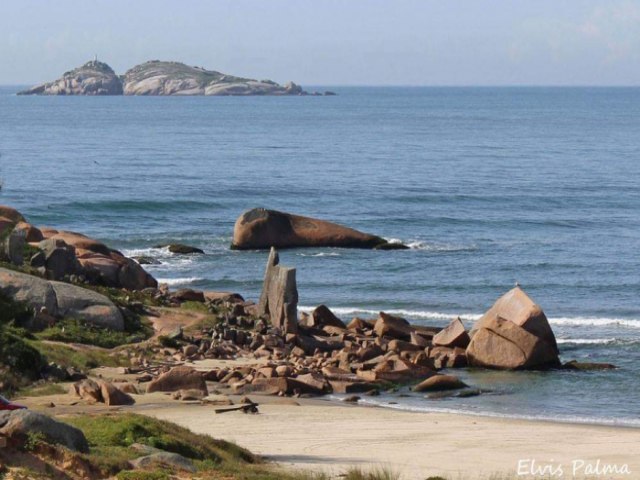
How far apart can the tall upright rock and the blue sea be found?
4735 mm

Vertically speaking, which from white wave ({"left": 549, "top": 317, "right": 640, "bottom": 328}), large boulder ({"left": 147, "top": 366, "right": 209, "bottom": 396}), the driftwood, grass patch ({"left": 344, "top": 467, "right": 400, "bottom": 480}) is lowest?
white wave ({"left": 549, "top": 317, "right": 640, "bottom": 328})

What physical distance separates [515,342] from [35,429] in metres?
19.8

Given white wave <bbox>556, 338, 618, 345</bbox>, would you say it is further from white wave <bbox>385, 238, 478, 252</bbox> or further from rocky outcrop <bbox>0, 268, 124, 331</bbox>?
white wave <bbox>385, 238, 478, 252</bbox>

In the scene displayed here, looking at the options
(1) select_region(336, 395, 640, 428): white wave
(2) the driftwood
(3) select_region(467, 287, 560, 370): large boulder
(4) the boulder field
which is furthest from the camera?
(4) the boulder field

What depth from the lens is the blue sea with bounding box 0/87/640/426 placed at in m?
38.6

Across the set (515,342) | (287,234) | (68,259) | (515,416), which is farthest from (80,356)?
(287,234)

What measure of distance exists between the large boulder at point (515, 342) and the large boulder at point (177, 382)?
9544 mm

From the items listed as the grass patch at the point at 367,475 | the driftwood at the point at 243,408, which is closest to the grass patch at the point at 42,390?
the driftwood at the point at 243,408

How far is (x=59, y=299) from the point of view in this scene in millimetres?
34406

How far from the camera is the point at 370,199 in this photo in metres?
75.2

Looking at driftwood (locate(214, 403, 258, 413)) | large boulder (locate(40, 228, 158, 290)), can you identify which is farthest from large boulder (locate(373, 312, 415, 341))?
driftwood (locate(214, 403, 258, 413))

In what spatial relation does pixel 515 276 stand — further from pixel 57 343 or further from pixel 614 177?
pixel 614 177

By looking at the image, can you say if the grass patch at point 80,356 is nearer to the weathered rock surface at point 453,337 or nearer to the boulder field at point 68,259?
the boulder field at point 68,259

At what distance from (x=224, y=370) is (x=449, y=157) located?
2978 inches
